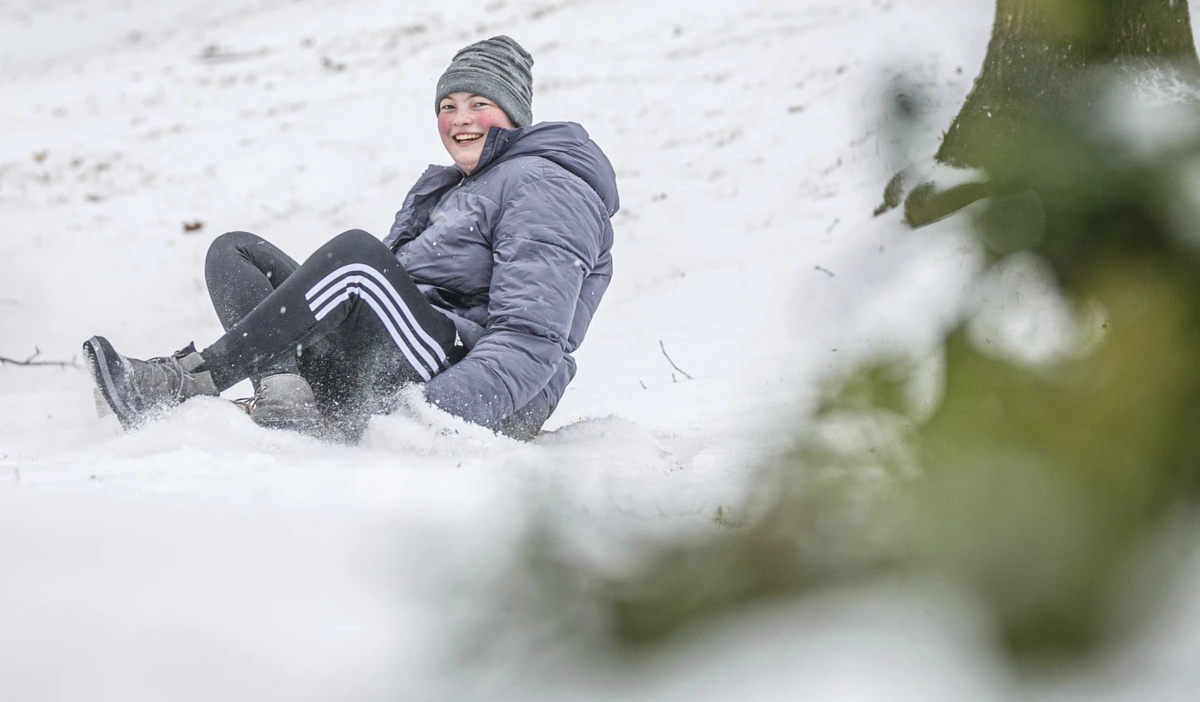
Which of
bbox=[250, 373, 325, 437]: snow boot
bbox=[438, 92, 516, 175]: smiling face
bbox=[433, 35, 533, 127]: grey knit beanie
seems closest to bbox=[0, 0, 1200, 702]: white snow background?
bbox=[250, 373, 325, 437]: snow boot

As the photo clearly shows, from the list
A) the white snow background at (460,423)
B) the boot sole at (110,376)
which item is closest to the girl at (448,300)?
the boot sole at (110,376)

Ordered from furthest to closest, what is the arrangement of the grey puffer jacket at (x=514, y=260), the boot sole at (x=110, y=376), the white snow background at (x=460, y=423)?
the grey puffer jacket at (x=514, y=260), the boot sole at (x=110, y=376), the white snow background at (x=460, y=423)

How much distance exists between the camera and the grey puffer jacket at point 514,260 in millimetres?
3039

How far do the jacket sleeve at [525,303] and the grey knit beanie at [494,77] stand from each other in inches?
→ 19.2

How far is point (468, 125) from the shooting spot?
11.6 feet

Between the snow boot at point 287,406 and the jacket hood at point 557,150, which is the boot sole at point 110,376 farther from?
the jacket hood at point 557,150

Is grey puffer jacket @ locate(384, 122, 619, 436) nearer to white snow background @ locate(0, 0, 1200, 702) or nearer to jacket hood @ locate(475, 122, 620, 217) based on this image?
jacket hood @ locate(475, 122, 620, 217)

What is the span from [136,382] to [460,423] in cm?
A: 88

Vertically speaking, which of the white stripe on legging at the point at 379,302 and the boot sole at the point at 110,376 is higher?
the boot sole at the point at 110,376

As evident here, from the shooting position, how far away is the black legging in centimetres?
302

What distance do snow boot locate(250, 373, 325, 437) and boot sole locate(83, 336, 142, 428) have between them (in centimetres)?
32

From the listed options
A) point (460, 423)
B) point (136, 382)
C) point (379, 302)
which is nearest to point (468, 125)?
point (379, 302)

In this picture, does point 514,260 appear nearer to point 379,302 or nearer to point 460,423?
point 379,302

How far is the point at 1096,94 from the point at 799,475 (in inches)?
18.4
